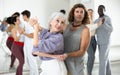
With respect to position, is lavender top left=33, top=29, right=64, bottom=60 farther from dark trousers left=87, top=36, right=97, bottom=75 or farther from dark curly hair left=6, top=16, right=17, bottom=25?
dark trousers left=87, top=36, right=97, bottom=75

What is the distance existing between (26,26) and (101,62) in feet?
4.30

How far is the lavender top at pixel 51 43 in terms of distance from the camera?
1.66 metres

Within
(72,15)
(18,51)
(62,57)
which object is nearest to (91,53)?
(18,51)

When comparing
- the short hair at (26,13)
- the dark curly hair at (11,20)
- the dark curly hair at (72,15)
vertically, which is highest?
the dark curly hair at (72,15)

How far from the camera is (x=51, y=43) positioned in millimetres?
1658

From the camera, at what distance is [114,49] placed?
4938 mm

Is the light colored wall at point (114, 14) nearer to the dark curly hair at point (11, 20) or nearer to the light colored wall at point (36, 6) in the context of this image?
the light colored wall at point (36, 6)

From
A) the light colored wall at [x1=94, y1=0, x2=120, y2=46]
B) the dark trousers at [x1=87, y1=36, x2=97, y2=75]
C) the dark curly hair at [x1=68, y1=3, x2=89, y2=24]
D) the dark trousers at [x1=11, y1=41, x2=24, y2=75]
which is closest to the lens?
the dark curly hair at [x1=68, y1=3, x2=89, y2=24]

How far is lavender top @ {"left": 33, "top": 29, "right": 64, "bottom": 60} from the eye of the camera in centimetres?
166

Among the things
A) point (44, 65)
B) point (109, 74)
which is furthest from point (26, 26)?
point (44, 65)

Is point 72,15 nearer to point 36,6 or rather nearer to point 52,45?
point 52,45

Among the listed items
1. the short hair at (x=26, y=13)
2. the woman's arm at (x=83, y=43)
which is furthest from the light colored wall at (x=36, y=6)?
the woman's arm at (x=83, y=43)

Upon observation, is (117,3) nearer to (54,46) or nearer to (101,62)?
(101,62)

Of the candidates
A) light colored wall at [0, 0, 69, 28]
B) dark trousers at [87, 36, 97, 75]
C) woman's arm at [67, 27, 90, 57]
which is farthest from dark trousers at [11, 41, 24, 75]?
woman's arm at [67, 27, 90, 57]
